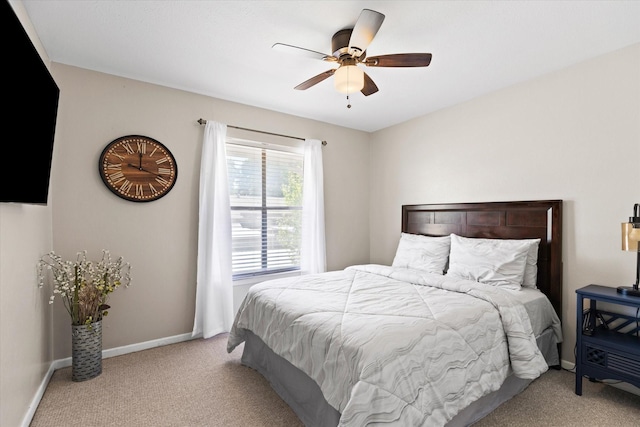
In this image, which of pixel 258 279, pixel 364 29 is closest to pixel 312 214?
pixel 258 279

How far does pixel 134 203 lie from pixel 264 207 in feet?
4.45

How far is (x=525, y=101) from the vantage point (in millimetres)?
2852

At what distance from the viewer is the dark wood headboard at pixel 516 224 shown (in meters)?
2.62

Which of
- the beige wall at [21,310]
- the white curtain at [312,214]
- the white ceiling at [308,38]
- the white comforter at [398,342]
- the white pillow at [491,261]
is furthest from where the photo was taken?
the white curtain at [312,214]

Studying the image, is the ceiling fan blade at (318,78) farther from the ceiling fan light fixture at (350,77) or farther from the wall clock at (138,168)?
the wall clock at (138,168)

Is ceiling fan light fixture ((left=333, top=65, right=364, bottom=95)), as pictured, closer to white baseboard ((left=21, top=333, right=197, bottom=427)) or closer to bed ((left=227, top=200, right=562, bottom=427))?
bed ((left=227, top=200, right=562, bottom=427))

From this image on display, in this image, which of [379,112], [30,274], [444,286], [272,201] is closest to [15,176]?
[30,274]

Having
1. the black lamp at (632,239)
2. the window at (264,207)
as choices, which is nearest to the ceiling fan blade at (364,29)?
the window at (264,207)

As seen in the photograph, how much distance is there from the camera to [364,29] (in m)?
1.76

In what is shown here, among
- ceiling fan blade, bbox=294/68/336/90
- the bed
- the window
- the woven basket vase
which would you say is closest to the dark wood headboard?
the bed

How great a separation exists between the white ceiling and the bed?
1.26m

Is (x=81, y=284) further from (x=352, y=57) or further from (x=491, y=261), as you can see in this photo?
(x=491, y=261)

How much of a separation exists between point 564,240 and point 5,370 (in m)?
3.88

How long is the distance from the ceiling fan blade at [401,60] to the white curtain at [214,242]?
1873 millimetres
